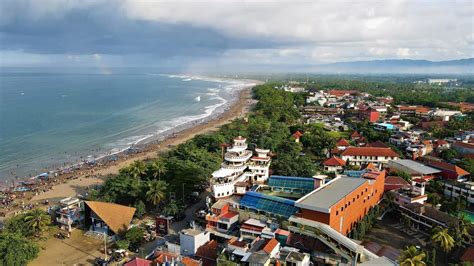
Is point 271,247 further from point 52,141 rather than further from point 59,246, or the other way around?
point 52,141

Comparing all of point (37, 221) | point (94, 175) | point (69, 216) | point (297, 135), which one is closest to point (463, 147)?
point (297, 135)

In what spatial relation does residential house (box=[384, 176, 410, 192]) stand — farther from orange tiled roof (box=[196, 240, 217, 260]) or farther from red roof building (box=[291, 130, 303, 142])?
red roof building (box=[291, 130, 303, 142])

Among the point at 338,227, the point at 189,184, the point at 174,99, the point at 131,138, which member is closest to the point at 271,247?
the point at 338,227

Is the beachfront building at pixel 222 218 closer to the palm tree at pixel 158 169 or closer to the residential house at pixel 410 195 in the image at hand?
the palm tree at pixel 158 169

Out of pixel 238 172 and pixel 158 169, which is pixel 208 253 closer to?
pixel 238 172

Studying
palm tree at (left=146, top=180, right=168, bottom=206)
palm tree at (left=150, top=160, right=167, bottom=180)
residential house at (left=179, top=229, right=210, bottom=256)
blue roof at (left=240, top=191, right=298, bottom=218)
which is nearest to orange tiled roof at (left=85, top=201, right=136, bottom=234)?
palm tree at (left=146, top=180, right=168, bottom=206)

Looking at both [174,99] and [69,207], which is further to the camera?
[174,99]
